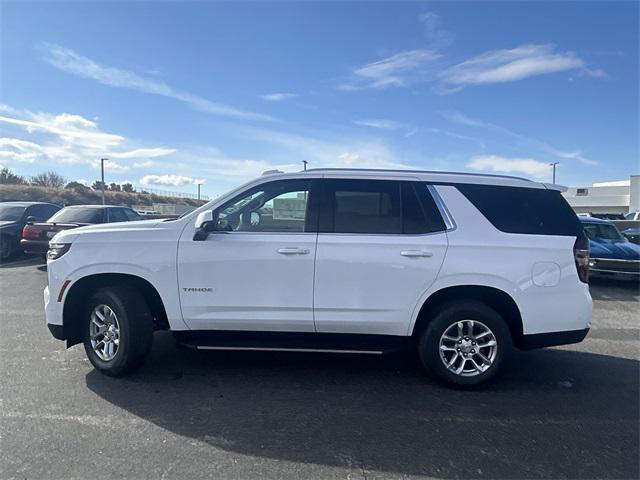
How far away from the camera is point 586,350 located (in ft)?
17.3

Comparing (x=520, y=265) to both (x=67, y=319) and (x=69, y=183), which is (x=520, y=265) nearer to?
(x=67, y=319)

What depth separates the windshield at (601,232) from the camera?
33.8 ft

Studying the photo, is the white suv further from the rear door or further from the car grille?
the car grille

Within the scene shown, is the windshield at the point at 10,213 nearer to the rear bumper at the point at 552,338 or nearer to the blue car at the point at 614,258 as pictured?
the rear bumper at the point at 552,338

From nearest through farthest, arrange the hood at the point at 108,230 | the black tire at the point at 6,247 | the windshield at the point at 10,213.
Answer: the hood at the point at 108,230 → the black tire at the point at 6,247 → the windshield at the point at 10,213

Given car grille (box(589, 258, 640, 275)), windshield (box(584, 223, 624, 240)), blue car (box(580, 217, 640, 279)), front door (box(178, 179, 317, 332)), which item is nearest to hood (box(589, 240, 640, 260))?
blue car (box(580, 217, 640, 279))

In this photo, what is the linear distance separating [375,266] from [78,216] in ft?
30.0

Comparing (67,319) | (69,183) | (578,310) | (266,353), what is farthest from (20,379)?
(69,183)

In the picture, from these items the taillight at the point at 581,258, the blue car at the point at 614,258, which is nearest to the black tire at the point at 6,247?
the taillight at the point at 581,258

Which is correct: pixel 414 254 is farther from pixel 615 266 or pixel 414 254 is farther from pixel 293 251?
pixel 615 266

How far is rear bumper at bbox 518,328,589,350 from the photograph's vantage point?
3.96 meters

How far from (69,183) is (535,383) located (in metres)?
71.8

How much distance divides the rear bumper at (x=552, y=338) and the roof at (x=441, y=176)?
1438 mm

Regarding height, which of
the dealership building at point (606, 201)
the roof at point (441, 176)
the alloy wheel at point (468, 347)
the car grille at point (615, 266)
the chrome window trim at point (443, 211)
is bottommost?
the alloy wheel at point (468, 347)
